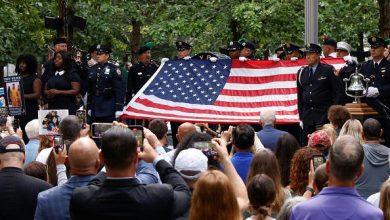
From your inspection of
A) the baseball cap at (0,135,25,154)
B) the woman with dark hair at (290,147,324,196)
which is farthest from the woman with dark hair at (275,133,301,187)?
the baseball cap at (0,135,25,154)

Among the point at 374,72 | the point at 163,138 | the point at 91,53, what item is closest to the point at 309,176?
the point at 163,138

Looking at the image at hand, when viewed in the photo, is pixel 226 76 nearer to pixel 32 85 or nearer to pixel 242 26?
pixel 32 85

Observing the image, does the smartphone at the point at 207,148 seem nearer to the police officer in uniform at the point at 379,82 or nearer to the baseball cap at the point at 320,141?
the baseball cap at the point at 320,141

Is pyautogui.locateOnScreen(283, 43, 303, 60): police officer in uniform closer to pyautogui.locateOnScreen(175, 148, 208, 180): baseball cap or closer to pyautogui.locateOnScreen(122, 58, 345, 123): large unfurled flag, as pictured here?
pyautogui.locateOnScreen(122, 58, 345, 123): large unfurled flag

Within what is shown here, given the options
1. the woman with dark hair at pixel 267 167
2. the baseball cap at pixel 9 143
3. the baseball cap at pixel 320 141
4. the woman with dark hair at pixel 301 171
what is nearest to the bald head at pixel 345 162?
the woman with dark hair at pixel 267 167

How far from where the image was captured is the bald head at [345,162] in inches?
218

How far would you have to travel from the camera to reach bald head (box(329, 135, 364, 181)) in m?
5.53

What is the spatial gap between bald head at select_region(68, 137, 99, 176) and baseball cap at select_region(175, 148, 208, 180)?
21.6 inches

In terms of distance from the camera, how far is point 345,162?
553cm

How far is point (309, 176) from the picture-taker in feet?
24.1

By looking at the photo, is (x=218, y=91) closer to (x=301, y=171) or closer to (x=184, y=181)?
(x=301, y=171)

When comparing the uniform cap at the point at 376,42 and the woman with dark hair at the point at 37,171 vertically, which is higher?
the uniform cap at the point at 376,42

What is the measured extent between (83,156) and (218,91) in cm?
934

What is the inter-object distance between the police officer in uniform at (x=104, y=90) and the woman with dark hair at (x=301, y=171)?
7.96 metres
